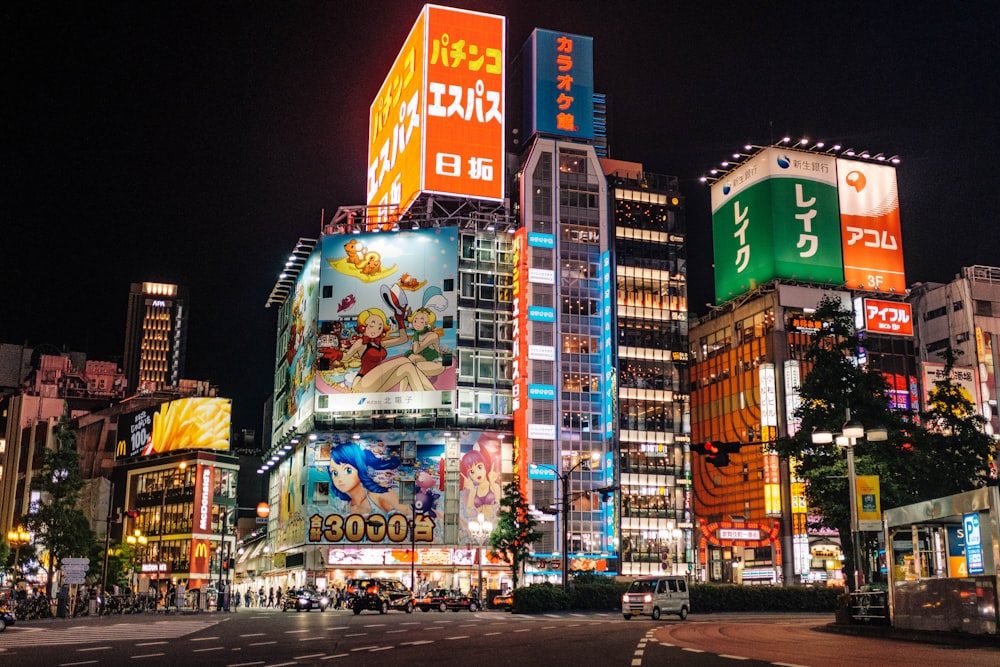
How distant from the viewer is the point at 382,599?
5572 centimetres

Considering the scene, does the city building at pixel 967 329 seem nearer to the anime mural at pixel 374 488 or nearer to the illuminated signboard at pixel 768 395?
the illuminated signboard at pixel 768 395

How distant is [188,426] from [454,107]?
49.3 metres

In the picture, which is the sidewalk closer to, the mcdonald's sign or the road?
the road

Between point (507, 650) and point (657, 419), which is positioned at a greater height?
point (657, 419)

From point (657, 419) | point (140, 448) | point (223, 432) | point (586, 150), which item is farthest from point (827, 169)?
point (140, 448)

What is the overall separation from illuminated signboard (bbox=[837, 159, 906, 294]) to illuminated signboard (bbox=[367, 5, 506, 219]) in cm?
4053

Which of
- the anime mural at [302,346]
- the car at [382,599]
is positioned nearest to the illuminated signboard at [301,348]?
the anime mural at [302,346]

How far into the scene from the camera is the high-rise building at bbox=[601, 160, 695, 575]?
101 m

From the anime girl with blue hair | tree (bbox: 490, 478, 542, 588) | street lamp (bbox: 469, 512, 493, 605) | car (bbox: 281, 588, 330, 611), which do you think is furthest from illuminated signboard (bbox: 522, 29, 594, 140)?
car (bbox: 281, 588, 330, 611)

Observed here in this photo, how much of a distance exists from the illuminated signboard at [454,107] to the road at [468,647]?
224ft

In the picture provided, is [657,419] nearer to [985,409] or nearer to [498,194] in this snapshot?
[498,194]

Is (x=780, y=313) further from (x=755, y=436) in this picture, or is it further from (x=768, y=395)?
(x=755, y=436)

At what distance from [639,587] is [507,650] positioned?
22.7m

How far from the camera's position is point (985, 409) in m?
114
